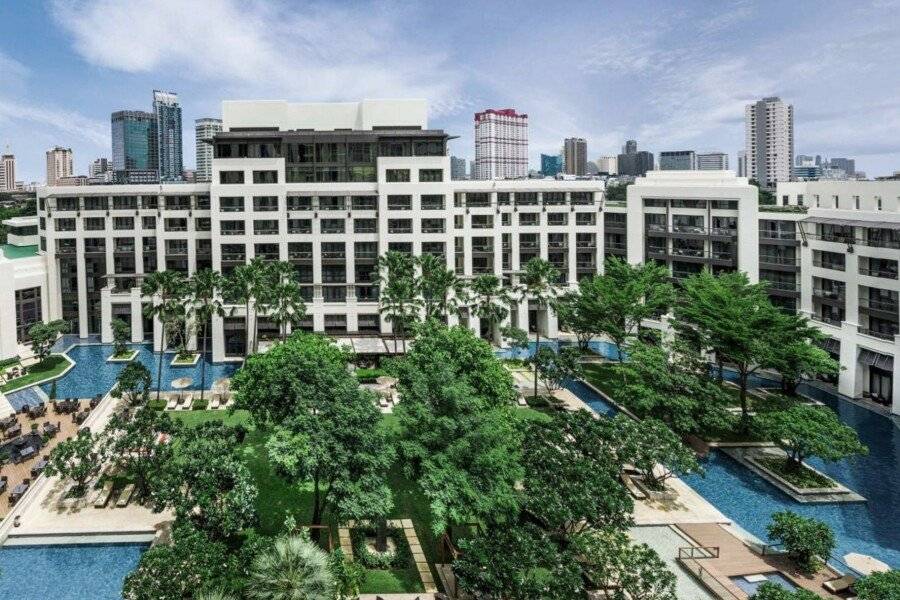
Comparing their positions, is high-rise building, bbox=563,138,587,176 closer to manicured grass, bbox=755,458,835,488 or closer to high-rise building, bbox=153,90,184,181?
high-rise building, bbox=153,90,184,181

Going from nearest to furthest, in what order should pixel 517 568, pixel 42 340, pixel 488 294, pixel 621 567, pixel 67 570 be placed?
pixel 517 568 → pixel 621 567 → pixel 67 570 → pixel 488 294 → pixel 42 340

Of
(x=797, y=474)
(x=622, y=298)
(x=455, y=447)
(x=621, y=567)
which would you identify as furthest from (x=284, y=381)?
(x=622, y=298)

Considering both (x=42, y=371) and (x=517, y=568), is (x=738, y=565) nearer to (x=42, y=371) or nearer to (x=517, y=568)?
(x=517, y=568)

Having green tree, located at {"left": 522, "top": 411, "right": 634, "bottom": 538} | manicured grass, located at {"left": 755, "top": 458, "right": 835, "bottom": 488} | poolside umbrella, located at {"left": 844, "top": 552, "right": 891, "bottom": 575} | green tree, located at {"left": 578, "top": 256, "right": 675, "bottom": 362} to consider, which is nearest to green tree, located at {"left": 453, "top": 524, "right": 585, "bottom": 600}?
green tree, located at {"left": 522, "top": 411, "right": 634, "bottom": 538}

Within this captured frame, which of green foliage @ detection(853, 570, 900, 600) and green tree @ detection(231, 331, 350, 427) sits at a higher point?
green tree @ detection(231, 331, 350, 427)

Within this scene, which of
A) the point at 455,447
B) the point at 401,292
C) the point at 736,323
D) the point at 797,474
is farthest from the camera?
the point at 401,292

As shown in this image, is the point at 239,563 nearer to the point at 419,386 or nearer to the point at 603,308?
the point at 419,386

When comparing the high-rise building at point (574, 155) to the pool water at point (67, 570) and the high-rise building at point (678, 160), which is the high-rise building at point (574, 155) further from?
the pool water at point (67, 570)
